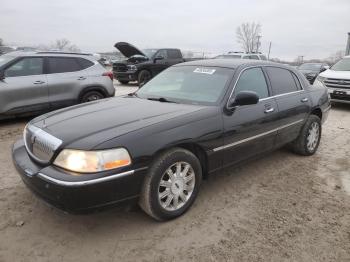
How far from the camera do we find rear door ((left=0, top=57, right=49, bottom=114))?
22.5 ft

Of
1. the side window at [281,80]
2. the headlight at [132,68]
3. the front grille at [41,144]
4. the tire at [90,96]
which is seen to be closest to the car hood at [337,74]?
the side window at [281,80]

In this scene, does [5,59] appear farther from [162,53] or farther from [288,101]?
[162,53]

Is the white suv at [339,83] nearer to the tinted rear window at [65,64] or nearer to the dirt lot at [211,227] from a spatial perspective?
the dirt lot at [211,227]

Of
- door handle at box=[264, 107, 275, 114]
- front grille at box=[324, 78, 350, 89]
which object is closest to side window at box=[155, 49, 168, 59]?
front grille at box=[324, 78, 350, 89]

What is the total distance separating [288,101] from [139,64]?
11.2 meters

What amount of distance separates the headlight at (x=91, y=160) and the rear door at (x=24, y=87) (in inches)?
189

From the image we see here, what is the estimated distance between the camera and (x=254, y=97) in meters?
3.69

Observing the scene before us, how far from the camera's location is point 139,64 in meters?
15.1

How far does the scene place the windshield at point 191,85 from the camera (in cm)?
389

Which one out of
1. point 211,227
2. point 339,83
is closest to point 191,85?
point 211,227

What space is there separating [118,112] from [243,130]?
143cm

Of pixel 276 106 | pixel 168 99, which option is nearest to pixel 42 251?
pixel 168 99

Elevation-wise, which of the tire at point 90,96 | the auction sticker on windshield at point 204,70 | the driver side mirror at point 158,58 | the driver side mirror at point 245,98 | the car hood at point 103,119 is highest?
the driver side mirror at point 158,58

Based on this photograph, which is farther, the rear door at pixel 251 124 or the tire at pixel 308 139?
the tire at pixel 308 139
